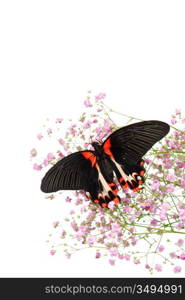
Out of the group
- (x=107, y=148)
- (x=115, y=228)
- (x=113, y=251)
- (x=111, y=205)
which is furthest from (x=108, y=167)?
(x=113, y=251)

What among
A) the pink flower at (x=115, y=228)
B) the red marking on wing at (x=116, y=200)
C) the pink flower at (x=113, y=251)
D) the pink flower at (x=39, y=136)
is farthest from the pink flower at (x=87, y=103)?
the pink flower at (x=113, y=251)

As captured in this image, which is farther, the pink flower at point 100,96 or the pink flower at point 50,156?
the pink flower at point 100,96

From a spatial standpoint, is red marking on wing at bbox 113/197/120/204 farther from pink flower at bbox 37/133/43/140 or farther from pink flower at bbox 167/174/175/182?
pink flower at bbox 37/133/43/140

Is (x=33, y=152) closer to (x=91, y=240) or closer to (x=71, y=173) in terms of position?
(x=71, y=173)

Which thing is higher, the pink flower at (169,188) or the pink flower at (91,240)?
the pink flower at (169,188)

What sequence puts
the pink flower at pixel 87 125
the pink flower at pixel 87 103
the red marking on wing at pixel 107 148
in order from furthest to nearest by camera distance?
1. the pink flower at pixel 87 103
2. the pink flower at pixel 87 125
3. the red marking on wing at pixel 107 148

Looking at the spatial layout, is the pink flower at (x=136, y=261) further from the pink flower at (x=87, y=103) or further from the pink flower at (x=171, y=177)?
the pink flower at (x=87, y=103)

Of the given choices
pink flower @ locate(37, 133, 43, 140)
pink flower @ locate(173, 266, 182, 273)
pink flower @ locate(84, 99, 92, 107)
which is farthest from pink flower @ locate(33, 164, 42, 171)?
pink flower @ locate(173, 266, 182, 273)

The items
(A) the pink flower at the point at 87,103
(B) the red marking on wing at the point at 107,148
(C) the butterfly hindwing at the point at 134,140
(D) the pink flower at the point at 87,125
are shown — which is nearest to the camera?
(C) the butterfly hindwing at the point at 134,140

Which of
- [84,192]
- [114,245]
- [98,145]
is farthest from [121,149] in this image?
[114,245]
